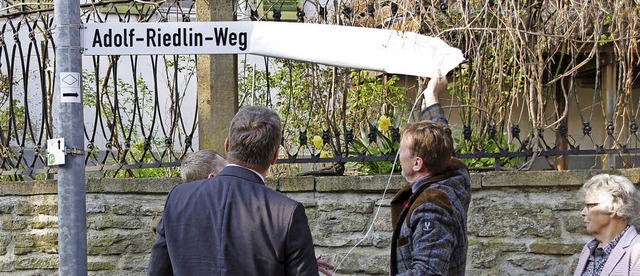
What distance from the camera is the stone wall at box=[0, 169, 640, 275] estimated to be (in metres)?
4.84

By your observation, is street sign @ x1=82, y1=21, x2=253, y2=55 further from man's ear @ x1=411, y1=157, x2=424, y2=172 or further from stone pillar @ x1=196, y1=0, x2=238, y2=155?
stone pillar @ x1=196, y1=0, x2=238, y2=155

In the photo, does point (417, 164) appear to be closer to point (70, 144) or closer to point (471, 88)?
point (70, 144)

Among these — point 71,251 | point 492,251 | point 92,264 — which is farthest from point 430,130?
point 92,264

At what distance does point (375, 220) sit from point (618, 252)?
1.58 metres

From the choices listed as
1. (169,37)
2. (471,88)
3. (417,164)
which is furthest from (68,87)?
(471,88)

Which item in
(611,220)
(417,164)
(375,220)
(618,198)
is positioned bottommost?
(375,220)

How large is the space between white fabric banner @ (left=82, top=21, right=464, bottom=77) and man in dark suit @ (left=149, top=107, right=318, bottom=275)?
0.94 m

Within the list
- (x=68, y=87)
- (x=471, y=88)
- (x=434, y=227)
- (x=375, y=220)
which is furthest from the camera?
(x=471, y=88)

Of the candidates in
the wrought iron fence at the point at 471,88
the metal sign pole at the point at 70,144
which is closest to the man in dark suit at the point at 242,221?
the metal sign pole at the point at 70,144

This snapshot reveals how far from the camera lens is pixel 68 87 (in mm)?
3428

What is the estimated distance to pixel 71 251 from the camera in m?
3.43

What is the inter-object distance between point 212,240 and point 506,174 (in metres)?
2.57

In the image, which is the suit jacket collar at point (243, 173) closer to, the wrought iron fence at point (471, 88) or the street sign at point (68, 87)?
the street sign at point (68, 87)

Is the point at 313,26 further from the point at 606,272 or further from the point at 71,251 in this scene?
the point at 606,272
